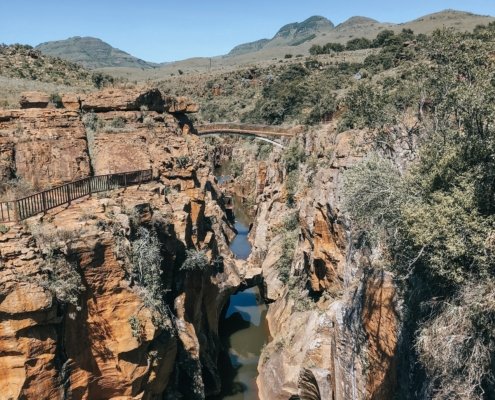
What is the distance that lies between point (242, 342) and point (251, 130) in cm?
2812

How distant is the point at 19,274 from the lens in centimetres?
1093

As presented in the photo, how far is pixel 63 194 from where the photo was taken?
49.4 ft

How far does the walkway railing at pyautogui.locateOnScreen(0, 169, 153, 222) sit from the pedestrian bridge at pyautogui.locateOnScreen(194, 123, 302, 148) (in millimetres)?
27394

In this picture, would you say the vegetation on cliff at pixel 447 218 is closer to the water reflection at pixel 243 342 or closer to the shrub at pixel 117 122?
the water reflection at pixel 243 342

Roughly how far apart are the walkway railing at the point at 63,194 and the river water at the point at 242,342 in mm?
9821

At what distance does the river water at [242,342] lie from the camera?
69.3 ft

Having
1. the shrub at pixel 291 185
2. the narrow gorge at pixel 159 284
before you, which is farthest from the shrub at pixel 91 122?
the shrub at pixel 291 185

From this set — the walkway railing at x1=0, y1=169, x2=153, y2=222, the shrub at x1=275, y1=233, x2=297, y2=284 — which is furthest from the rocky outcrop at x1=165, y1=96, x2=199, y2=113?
the walkway railing at x1=0, y1=169, x2=153, y2=222

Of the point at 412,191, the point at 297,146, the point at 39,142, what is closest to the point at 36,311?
the point at 412,191

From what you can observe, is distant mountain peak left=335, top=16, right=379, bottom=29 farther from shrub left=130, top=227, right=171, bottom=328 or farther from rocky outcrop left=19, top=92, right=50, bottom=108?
shrub left=130, top=227, right=171, bottom=328

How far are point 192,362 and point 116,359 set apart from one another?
4.44 m

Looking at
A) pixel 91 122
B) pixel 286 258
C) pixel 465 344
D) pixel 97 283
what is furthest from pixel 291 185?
pixel 465 344

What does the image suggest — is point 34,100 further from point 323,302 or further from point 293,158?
point 293,158

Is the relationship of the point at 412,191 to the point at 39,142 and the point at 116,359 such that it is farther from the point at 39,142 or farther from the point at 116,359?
the point at 39,142
